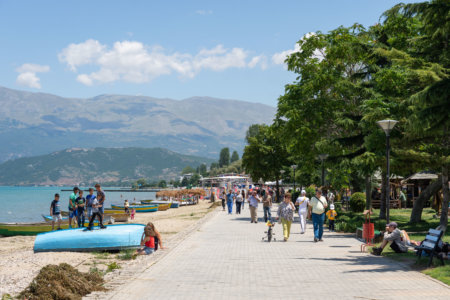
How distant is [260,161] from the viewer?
53531 millimetres

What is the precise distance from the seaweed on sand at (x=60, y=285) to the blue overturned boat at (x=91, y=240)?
5.78 m

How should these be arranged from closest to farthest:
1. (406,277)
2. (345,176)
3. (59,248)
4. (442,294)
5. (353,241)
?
(442,294) < (406,277) < (59,248) < (353,241) < (345,176)

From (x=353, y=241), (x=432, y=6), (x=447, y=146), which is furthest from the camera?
(x=447, y=146)

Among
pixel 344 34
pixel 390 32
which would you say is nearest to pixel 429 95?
pixel 390 32

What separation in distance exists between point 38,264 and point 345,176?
72.8 ft

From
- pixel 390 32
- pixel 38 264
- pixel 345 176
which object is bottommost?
pixel 38 264

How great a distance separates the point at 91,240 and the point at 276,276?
696 centimetres

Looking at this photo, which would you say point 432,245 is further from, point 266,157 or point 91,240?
point 266,157

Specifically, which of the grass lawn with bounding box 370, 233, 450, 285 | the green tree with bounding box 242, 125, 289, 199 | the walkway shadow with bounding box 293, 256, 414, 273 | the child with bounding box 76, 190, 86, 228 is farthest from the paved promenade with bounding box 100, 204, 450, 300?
the green tree with bounding box 242, 125, 289, 199

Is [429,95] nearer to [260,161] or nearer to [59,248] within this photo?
[59,248]

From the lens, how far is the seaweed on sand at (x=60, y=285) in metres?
7.87

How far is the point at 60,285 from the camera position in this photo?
8.12m

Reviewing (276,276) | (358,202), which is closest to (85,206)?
(276,276)

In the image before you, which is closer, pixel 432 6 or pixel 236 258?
pixel 432 6
